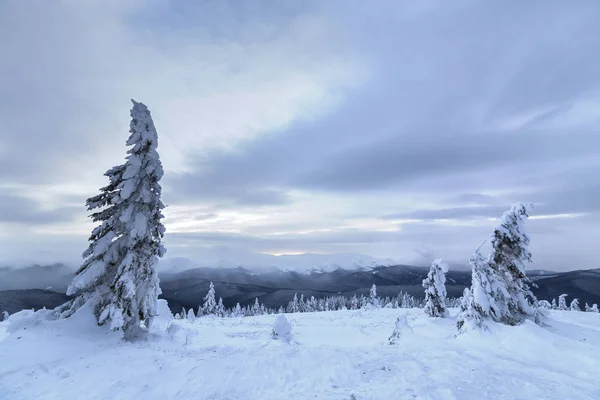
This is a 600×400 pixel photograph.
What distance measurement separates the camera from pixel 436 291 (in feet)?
106

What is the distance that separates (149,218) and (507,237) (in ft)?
77.3

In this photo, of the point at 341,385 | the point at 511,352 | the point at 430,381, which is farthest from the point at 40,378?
the point at 511,352

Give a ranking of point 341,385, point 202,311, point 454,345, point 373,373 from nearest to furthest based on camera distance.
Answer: point 341,385, point 373,373, point 454,345, point 202,311

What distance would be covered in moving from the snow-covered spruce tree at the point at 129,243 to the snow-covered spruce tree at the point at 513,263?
73.2 feet

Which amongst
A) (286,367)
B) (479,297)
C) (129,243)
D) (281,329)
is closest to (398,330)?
(479,297)

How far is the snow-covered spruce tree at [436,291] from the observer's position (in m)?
32.2

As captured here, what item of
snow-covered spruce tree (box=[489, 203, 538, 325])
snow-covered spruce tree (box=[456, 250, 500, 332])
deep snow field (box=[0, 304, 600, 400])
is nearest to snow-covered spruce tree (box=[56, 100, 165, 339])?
deep snow field (box=[0, 304, 600, 400])

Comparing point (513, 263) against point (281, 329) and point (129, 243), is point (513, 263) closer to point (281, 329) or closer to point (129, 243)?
point (281, 329)

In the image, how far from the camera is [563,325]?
65.1 feet

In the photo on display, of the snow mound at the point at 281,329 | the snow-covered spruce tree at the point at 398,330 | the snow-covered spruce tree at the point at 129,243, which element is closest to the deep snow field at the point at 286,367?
the snow-covered spruce tree at the point at 129,243

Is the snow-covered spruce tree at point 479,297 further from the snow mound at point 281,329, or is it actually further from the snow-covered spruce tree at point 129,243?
the snow-covered spruce tree at point 129,243

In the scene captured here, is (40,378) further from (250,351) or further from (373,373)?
(373,373)

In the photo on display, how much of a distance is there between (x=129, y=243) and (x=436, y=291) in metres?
29.1

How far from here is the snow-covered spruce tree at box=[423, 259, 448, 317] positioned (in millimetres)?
32188
